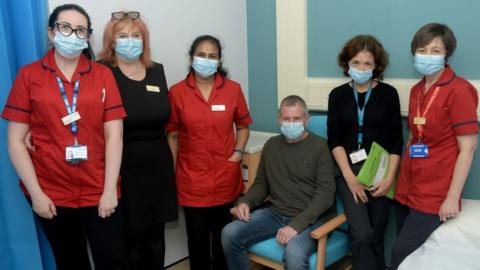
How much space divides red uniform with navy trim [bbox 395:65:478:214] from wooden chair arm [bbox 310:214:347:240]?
1.21ft

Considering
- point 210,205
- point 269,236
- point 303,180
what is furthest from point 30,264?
point 303,180

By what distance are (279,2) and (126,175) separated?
1.78 m

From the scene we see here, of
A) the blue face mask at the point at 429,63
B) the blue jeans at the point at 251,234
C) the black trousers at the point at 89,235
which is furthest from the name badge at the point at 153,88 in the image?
the blue face mask at the point at 429,63

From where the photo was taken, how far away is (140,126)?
6.77ft

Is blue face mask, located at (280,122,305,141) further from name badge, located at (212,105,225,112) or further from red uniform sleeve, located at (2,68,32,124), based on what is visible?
red uniform sleeve, located at (2,68,32,124)

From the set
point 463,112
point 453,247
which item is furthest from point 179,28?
point 453,247

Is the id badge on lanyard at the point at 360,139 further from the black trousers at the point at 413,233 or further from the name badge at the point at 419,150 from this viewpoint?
the black trousers at the point at 413,233

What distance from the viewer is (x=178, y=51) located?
9.05ft

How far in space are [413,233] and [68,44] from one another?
1.87 meters

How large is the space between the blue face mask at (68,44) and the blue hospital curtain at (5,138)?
311 mm

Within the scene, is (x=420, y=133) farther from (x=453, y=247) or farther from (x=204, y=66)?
(x=204, y=66)

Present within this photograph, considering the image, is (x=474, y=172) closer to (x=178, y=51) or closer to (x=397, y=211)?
(x=397, y=211)

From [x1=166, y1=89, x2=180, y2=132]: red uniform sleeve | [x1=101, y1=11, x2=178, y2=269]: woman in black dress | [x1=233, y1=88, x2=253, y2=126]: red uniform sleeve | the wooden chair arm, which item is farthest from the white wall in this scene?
the wooden chair arm

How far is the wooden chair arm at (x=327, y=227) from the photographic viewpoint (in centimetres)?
197
